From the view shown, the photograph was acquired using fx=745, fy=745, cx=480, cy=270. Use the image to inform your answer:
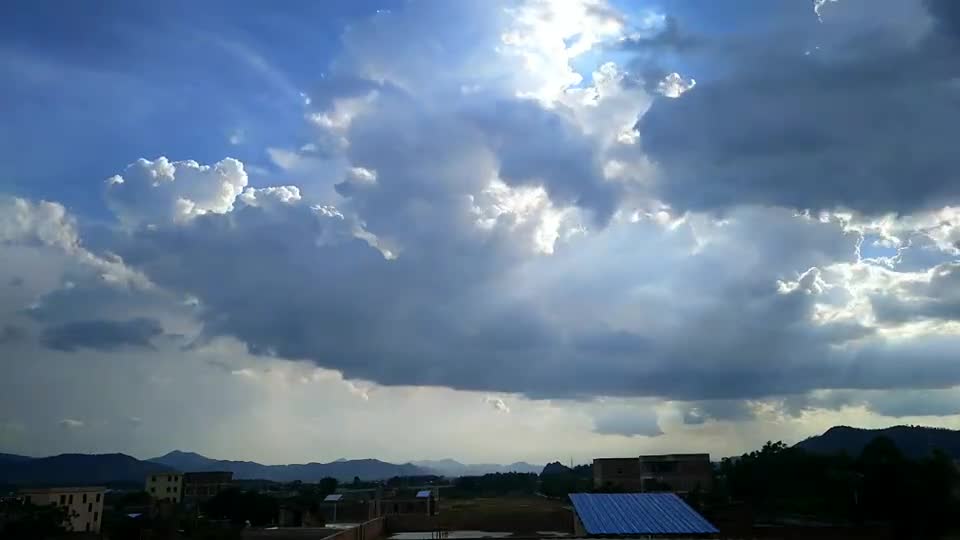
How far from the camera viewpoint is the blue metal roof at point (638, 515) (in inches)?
1187

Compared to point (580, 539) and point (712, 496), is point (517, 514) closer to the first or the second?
point (712, 496)

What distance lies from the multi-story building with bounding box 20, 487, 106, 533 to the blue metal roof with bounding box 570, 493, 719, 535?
186ft

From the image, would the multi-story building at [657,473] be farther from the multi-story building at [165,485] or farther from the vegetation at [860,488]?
the multi-story building at [165,485]

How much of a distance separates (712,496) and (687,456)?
23.0 m

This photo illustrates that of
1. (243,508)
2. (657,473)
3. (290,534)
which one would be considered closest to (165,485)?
(243,508)

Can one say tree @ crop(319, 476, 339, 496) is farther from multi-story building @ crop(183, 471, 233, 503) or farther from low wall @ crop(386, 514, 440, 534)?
low wall @ crop(386, 514, 440, 534)

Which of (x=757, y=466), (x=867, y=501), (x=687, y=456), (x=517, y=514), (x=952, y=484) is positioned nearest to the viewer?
(x=952, y=484)

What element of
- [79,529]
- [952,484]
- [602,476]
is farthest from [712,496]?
[79,529]

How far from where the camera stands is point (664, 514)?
32.9 meters

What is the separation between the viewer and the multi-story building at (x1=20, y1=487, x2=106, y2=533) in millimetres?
72938

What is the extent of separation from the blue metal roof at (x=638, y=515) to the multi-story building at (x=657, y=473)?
46.3 meters

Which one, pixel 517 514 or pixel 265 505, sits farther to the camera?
pixel 265 505

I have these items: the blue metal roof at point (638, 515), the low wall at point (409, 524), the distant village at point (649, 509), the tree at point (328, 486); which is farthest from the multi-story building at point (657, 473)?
the blue metal roof at point (638, 515)

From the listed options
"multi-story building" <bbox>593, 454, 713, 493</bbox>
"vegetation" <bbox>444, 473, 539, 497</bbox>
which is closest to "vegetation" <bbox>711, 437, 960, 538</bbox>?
"multi-story building" <bbox>593, 454, 713, 493</bbox>
